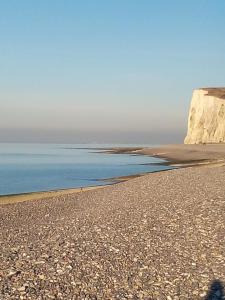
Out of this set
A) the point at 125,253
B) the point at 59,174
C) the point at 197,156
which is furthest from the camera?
the point at 197,156

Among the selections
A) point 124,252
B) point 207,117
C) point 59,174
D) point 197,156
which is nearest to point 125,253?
point 124,252

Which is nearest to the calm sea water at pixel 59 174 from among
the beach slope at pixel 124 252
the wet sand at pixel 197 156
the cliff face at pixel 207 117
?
the wet sand at pixel 197 156

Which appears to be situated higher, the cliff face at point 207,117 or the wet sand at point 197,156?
the cliff face at point 207,117

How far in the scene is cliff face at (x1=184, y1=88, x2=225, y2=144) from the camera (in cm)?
9525

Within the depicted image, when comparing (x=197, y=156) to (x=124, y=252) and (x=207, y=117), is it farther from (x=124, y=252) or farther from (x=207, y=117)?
(x=124, y=252)

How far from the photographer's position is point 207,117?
97500 mm

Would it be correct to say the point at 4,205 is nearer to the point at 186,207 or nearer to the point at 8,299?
the point at 186,207

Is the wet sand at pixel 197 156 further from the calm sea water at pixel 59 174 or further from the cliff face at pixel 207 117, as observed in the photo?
the cliff face at pixel 207 117

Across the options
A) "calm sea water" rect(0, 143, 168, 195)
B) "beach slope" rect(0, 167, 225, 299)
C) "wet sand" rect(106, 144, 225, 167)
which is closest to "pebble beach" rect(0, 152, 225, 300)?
"beach slope" rect(0, 167, 225, 299)

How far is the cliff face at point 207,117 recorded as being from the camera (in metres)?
95.2

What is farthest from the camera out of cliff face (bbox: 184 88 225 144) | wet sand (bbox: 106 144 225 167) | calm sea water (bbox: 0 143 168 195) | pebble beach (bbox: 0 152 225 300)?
cliff face (bbox: 184 88 225 144)

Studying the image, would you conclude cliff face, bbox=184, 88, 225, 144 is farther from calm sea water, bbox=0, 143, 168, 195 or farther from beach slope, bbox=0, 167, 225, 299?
beach slope, bbox=0, 167, 225, 299

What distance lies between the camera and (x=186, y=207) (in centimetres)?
1398

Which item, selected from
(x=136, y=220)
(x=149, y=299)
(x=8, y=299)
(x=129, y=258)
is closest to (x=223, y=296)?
(x=149, y=299)
